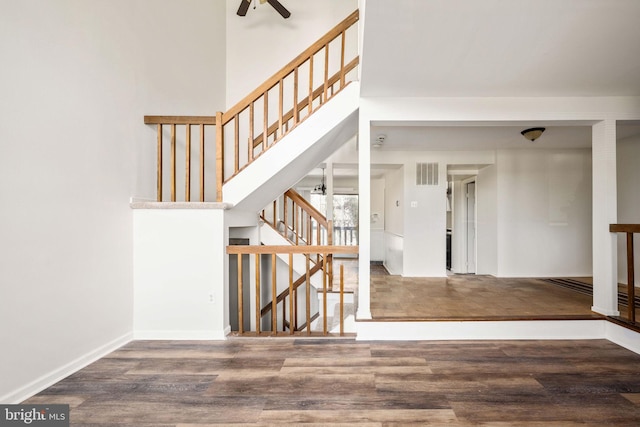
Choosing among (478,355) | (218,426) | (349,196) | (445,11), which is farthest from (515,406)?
(349,196)

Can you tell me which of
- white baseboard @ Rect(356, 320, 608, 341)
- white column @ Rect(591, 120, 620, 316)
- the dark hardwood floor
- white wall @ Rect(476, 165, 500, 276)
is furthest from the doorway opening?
the dark hardwood floor

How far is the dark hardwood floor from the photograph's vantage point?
1.73 m

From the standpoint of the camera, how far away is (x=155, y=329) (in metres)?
2.86

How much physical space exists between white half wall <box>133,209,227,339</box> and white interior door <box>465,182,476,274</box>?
5.01m

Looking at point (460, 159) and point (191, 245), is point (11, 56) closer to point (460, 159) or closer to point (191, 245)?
point (191, 245)

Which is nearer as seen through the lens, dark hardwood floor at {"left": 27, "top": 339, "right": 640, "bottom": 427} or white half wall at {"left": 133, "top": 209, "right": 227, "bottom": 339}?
dark hardwood floor at {"left": 27, "top": 339, "right": 640, "bottom": 427}

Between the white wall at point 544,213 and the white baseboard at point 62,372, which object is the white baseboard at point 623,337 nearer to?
the white wall at point 544,213

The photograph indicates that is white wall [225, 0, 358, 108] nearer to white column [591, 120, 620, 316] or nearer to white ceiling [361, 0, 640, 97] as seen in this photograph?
white ceiling [361, 0, 640, 97]

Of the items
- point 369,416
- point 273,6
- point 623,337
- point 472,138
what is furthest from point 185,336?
point 472,138

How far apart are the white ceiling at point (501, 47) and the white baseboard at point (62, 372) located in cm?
296

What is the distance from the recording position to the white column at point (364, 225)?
2.92 meters

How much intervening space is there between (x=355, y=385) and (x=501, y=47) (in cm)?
242

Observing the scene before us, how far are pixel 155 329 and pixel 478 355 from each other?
9.07 ft

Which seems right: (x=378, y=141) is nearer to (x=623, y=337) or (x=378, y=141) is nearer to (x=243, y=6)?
(x=243, y=6)
